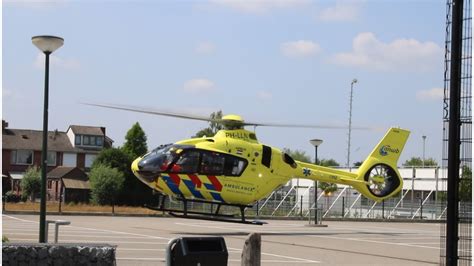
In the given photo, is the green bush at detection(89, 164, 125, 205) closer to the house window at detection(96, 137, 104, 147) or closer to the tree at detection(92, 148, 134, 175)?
the tree at detection(92, 148, 134, 175)

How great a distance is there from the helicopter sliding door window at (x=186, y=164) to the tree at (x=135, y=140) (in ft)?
148

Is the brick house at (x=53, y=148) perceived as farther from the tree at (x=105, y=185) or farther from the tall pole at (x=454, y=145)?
the tall pole at (x=454, y=145)

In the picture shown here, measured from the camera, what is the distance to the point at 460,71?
30.2 ft

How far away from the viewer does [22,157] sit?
71438 millimetres

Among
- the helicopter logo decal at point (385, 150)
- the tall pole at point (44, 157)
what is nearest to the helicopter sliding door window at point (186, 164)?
the helicopter logo decal at point (385, 150)

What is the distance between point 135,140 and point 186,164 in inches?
1806

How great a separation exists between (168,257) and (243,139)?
1686cm

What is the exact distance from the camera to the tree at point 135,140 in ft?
227

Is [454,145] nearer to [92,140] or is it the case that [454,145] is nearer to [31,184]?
[31,184]

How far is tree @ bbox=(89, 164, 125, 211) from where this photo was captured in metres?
56.6

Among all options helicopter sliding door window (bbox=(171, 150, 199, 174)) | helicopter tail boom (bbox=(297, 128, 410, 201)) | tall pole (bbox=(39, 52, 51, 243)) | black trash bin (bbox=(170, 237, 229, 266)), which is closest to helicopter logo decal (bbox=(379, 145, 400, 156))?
helicopter tail boom (bbox=(297, 128, 410, 201))

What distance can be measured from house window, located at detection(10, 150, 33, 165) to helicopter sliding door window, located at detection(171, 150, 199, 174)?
50.4 m

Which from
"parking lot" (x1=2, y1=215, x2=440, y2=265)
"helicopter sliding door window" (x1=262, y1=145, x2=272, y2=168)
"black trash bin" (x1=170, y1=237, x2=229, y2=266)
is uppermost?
"helicopter sliding door window" (x1=262, y1=145, x2=272, y2=168)

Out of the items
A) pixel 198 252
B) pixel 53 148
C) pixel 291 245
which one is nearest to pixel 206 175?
pixel 291 245
